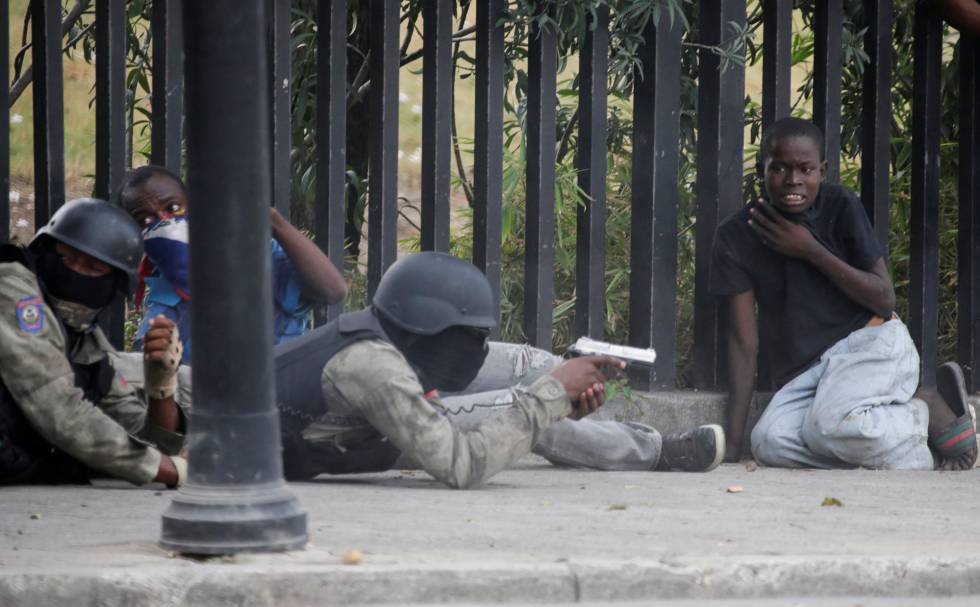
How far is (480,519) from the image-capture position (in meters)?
4.12

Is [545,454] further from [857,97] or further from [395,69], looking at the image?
[857,97]

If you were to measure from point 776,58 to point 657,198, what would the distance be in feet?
2.42

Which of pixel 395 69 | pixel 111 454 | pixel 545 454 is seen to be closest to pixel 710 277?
pixel 545 454

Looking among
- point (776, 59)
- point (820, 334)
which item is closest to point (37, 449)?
point (820, 334)

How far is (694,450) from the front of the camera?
5375 millimetres

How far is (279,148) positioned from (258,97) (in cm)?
201

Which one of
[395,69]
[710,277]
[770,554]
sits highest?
[395,69]

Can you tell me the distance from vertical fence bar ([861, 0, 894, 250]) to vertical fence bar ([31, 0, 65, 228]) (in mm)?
3176

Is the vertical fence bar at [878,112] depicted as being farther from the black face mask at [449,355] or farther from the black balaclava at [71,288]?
the black balaclava at [71,288]

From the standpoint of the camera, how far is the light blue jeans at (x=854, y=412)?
5621 millimetres

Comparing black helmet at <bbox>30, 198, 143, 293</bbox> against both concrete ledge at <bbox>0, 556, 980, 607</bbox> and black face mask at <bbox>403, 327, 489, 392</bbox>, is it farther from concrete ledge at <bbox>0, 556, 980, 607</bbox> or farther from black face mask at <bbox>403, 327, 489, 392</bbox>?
concrete ledge at <bbox>0, 556, 980, 607</bbox>

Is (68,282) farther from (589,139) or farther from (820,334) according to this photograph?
(820,334)

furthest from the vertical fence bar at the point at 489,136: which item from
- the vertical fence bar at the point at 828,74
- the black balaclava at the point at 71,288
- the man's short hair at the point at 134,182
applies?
the black balaclava at the point at 71,288

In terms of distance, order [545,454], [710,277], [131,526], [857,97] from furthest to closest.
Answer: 1. [857,97]
2. [710,277]
3. [545,454]
4. [131,526]
